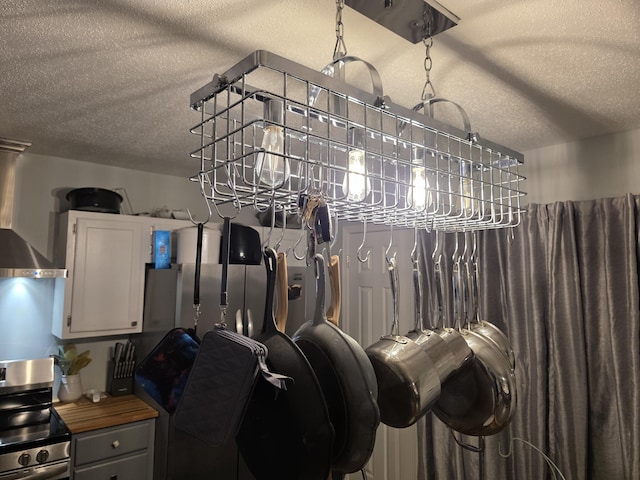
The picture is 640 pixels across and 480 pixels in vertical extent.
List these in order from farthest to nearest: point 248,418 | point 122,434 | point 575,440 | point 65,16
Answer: point 122,434 < point 575,440 < point 65,16 < point 248,418

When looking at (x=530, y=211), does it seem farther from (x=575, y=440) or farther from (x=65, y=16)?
(x=65, y=16)

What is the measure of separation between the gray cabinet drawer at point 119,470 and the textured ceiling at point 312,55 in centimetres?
182

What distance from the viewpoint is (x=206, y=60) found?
4.10ft

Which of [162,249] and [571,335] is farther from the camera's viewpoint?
[162,249]

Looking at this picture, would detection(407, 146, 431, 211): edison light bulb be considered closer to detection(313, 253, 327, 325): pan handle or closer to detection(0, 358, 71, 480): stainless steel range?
detection(313, 253, 327, 325): pan handle

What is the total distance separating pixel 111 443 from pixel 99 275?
952 millimetres

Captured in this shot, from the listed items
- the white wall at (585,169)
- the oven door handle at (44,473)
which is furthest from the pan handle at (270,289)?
the oven door handle at (44,473)

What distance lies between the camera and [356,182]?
78 cm

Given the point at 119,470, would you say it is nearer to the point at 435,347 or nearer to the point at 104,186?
the point at 104,186

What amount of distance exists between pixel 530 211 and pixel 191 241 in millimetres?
1885

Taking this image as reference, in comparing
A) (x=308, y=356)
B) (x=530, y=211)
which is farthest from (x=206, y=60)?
(x=530, y=211)

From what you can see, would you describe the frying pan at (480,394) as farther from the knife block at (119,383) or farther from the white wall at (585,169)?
the knife block at (119,383)

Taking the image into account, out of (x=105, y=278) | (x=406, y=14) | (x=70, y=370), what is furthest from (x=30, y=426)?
(x=406, y=14)

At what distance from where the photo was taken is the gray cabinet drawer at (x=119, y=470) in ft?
7.02
